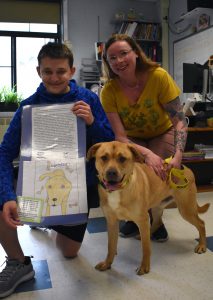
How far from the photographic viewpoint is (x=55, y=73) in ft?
4.72

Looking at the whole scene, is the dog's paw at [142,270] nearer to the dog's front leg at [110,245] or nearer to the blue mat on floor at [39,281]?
the dog's front leg at [110,245]

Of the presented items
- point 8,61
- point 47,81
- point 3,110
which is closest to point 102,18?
point 8,61

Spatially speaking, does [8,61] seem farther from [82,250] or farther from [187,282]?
[187,282]

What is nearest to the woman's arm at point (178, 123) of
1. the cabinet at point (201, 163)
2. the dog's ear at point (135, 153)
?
the dog's ear at point (135, 153)

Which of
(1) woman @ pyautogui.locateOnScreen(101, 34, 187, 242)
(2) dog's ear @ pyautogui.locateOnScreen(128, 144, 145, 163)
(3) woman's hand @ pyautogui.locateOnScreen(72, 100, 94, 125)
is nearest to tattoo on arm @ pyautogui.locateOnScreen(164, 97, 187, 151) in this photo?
(1) woman @ pyautogui.locateOnScreen(101, 34, 187, 242)

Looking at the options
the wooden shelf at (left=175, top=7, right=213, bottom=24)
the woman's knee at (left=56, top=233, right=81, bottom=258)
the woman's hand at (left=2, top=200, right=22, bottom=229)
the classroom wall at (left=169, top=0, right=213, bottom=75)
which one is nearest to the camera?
the woman's hand at (left=2, top=200, right=22, bottom=229)

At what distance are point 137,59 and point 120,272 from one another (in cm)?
A: 121

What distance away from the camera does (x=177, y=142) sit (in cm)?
185

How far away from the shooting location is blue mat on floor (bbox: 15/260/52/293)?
4.61ft

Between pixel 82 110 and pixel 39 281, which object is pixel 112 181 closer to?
pixel 82 110

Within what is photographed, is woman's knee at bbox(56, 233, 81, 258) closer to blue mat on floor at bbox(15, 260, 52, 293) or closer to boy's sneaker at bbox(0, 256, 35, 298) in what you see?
blue mat on floor at bbox(15, 260, 52, 293)

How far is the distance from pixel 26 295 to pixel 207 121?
2.60m

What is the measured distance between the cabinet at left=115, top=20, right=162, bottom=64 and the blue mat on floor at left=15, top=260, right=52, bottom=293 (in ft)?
14.6

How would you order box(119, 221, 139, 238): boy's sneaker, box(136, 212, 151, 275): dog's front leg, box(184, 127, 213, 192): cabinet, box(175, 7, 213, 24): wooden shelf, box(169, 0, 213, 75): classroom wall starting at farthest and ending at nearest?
box(169, 0, 213, 75): classroom wall < box(175, 7, 213, 24): wooden shelf < box(184, 127, 213, 192): cabinet < box(119, 221, 139, 238): boy's sneaker < box(136, 212, 151, 275): dog's front leg
